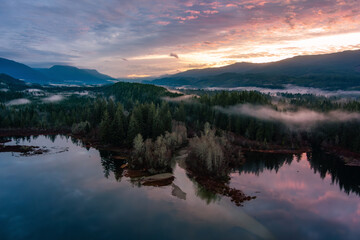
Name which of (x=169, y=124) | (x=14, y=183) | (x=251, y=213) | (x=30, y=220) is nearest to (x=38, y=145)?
(x=14, y=183)

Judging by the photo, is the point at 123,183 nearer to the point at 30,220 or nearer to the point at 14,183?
the point at 30,220

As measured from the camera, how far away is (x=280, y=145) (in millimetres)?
88000

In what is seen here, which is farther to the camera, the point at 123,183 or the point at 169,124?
the point at 169,124

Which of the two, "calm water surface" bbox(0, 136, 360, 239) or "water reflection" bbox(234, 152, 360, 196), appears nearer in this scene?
"calm water surface" bbox(0, 136, 360, 239)

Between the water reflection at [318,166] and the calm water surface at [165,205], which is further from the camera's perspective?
the water reflection at [318,166]

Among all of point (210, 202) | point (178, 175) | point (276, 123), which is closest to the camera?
point (210, 202)

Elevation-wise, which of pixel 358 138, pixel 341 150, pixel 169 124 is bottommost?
pixel 341 150

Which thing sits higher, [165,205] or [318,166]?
[165,205]

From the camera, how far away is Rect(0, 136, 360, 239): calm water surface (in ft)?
109

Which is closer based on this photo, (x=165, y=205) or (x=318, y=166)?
(x=165, y=205)

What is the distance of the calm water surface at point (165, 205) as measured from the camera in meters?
33.2

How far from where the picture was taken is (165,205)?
40.5 metres

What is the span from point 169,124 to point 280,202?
46.3 meters

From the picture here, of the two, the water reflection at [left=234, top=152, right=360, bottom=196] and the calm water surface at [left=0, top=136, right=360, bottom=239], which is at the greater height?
the calm water surface at [left=0, top=136, right=360, bottom=239]
